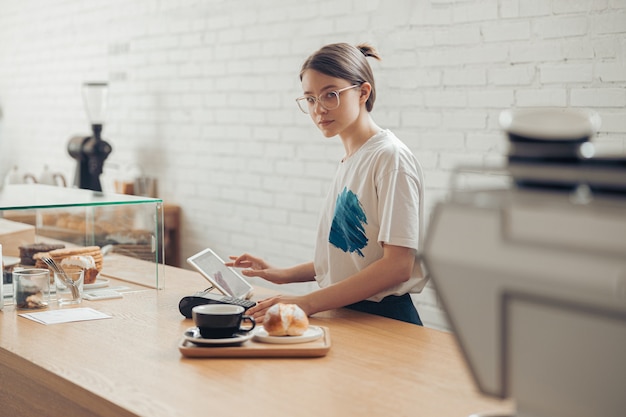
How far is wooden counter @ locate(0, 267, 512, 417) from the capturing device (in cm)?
155

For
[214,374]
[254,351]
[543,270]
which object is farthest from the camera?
[254,351]

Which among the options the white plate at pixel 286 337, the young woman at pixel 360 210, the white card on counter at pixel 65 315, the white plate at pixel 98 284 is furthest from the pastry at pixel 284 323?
the white plate at pixel 98 284

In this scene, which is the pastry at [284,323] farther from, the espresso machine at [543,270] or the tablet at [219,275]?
the espresso machine at [543,270]

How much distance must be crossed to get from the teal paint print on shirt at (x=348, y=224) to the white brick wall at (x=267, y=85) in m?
1.18

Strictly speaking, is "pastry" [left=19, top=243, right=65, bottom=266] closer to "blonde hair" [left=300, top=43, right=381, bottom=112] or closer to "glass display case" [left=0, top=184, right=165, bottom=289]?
"glass display case" [left=0, top=184, right=165, bottom=289]

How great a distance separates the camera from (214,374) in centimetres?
174

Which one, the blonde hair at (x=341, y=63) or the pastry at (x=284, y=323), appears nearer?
the pastry at (x=284, y=323)

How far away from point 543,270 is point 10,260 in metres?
2.08

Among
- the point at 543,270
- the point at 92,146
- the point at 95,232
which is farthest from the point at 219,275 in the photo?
the point at 92,146

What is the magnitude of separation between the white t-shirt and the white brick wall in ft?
3.65

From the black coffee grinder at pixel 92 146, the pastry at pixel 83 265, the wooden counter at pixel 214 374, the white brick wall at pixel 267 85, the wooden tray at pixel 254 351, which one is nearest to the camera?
the wooden counter at pixel 214 374

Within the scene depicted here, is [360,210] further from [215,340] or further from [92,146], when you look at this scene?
[92,146]

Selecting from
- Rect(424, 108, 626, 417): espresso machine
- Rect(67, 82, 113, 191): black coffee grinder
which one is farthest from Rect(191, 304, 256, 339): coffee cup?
Rect(67, 82, 113, 191): black coffee grinder

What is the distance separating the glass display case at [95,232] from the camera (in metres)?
2.58
